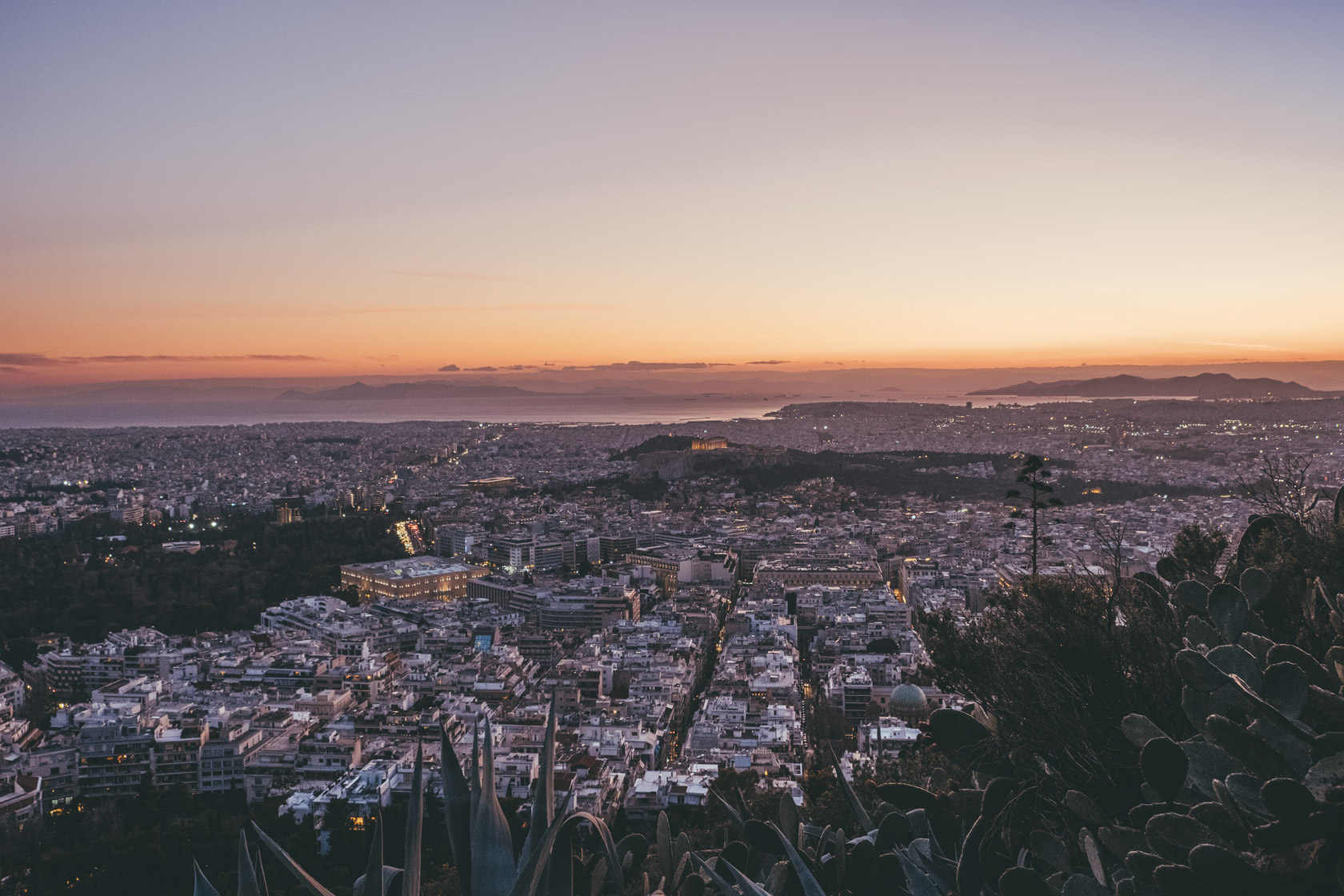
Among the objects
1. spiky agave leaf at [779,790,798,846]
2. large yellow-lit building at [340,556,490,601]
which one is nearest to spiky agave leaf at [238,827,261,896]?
spiky agave leaf at [779,790,798,846]

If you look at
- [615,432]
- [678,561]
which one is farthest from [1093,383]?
[678,561]

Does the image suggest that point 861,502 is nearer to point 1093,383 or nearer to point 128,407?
point 1093,383

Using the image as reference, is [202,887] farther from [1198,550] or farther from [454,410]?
[454,410]

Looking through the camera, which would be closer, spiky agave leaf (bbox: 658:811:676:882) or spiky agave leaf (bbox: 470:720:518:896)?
spiky agave leaf (bbox: 470:720:518:896)

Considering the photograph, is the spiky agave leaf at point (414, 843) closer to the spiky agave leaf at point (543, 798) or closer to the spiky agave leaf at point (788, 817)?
the spiky agave leaf at point (543, 798)

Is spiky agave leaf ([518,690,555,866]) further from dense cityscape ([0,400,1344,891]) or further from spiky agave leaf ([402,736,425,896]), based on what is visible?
spiky agave leaf ([402,736,425,896])

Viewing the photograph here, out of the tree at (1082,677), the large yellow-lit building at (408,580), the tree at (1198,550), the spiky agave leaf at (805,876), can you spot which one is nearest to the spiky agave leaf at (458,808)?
the spiky agave leaf at (805,876)
